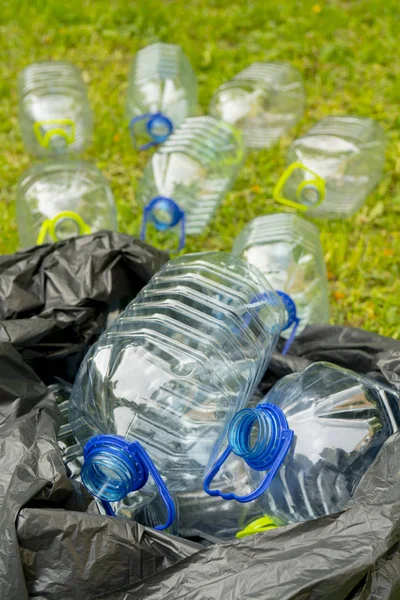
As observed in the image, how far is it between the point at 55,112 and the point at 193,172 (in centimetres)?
77

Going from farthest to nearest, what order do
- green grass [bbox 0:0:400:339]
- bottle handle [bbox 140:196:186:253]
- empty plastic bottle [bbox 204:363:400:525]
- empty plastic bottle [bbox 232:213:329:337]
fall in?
1. green grass [bbox 0:0:400:339]
2. bottle handle [bbox 140:196:186:253]
3. empty plastic bottle [bbox 232:213:329:337]
4. empty plastic bottle [bbox 204:363:400:525]

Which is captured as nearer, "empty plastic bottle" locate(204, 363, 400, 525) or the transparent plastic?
"empty plastic bottle" locate(204, 363, 400, 525)

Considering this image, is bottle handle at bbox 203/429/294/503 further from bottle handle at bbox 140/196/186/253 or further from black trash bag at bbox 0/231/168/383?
bottle handle at bbox 140/196/186/253

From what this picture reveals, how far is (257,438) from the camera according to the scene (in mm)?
1651

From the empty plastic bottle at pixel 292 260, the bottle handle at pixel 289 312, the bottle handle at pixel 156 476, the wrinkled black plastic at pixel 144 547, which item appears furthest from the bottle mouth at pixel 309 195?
the bottle handle at pixel 156 476

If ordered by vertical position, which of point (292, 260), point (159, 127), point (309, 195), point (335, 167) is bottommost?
point (292, 260)

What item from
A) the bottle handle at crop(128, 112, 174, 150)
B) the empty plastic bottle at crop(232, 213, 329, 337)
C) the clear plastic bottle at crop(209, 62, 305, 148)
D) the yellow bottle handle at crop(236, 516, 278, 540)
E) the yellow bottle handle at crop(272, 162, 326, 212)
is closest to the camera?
the yellow bottle handle at crop(236, 516, 278, 540)

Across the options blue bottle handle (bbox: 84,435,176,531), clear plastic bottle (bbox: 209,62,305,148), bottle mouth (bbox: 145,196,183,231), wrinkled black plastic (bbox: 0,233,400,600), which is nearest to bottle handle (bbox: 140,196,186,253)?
bottle mouth (bbox: 145,196,183,231)

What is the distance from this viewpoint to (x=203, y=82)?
12.4 ft

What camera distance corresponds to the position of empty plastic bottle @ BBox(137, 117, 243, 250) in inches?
114

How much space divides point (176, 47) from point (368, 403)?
2471mm

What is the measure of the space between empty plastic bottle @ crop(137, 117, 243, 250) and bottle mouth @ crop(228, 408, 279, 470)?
48.1 inches

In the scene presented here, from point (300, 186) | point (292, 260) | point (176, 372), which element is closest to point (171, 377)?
point (176, 372)

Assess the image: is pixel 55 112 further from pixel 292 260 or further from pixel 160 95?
pixel 292 260
